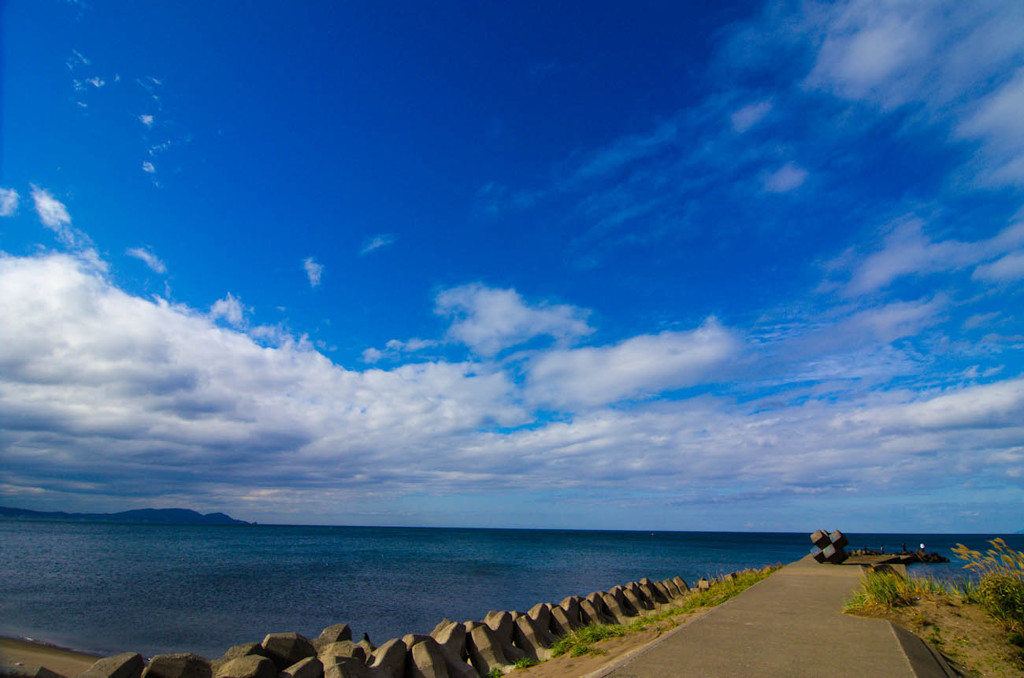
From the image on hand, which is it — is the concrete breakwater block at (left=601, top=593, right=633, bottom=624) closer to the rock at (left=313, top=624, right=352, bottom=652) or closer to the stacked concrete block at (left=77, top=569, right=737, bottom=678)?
the stacked concrete block at (left=77, top=569, right=737, bottom=678)

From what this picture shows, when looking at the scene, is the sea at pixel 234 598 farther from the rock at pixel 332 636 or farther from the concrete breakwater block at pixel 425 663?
the concrete breakwater block at pixel 425 663

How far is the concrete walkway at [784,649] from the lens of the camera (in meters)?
5.68

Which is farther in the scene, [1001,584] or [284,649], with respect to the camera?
[284,649]

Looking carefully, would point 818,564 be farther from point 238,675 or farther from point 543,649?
point 238,675

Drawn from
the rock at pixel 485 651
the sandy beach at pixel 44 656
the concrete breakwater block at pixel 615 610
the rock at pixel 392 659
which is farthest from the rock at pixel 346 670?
the sandy beach at pixel 44 656

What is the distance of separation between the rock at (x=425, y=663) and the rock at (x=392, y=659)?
0.13m

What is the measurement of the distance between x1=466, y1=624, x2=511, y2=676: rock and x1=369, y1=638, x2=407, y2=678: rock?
7.23 feet

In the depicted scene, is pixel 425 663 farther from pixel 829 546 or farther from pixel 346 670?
pixel 829 546

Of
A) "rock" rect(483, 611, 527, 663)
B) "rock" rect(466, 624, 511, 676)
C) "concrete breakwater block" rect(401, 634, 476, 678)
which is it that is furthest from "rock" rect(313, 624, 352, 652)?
"rock" rect(483, 611, 527, 663)

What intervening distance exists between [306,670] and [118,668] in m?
2.18

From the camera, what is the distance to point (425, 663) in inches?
309

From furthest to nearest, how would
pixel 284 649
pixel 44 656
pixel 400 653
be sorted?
1. pixel 44 656
2. pixel 284 649
3. pixel 400 653

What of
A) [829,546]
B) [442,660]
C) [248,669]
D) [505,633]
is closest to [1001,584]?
[505,633]

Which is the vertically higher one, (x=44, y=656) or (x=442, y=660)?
(x=442, y=660)
